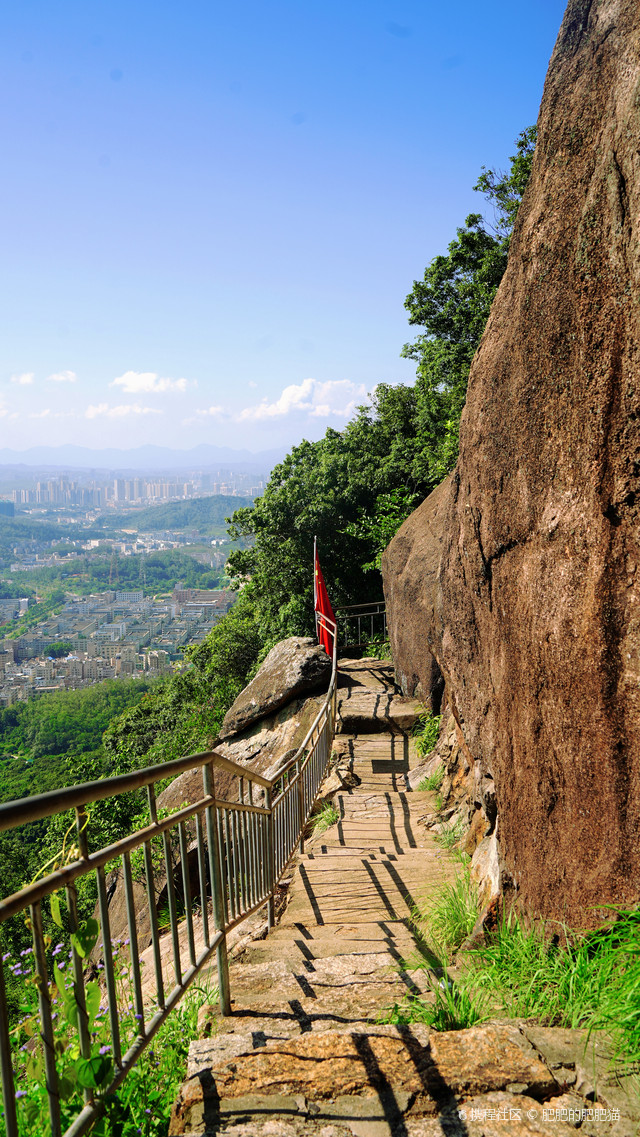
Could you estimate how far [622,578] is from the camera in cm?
307

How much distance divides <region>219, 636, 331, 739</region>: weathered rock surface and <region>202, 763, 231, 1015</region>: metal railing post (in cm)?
967

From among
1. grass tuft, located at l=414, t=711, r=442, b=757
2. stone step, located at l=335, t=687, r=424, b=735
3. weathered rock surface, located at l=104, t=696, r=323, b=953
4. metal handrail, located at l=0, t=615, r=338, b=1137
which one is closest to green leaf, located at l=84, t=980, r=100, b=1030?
metal handrail, located at l=0, t=615, r=338, b=1137

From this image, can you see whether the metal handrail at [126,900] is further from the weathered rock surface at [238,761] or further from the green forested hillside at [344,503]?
the green forested hillside at [344,503]

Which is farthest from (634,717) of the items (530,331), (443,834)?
(443,834)

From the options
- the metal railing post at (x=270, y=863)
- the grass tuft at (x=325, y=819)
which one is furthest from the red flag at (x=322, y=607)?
the metal railing post at (x=270, y=863)

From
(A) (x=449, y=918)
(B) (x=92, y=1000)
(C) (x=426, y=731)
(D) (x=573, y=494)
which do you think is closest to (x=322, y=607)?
(C) (x=426, y=731)

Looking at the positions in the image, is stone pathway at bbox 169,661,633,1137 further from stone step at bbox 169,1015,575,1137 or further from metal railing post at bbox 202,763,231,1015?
metal railing post at bbox 202,763,231,1015

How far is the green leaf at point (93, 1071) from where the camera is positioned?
1.86 meters

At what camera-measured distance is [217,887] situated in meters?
3.11

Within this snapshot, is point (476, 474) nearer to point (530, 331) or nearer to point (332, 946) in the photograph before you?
point (530, 331)

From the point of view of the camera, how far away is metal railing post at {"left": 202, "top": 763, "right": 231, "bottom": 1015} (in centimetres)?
294

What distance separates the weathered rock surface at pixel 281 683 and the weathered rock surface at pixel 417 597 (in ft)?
5.77

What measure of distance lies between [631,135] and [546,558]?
197 centimetres

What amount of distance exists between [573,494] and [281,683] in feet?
32.9
